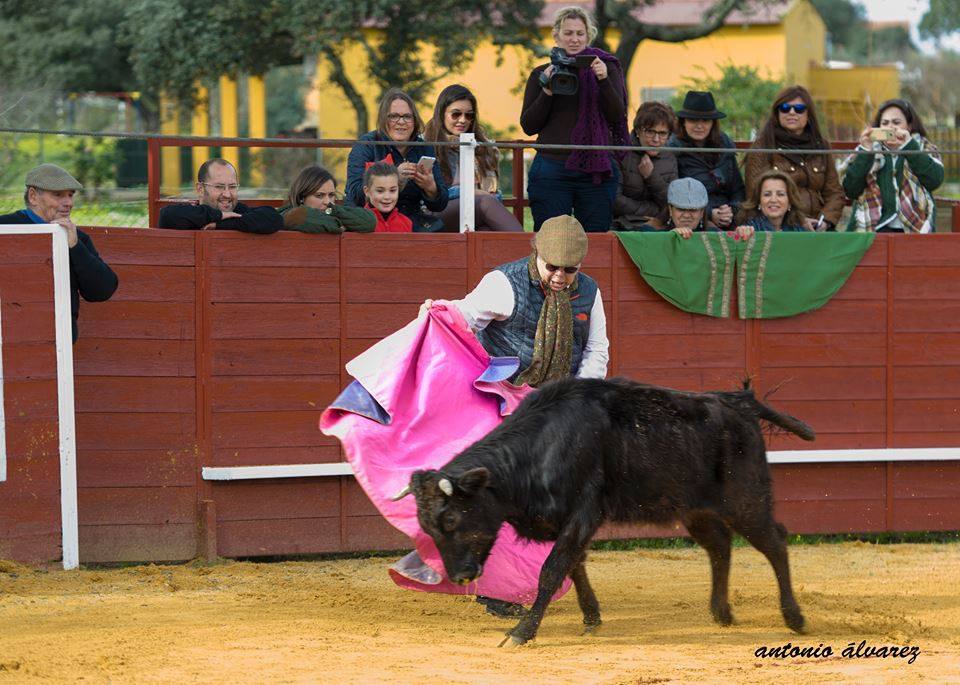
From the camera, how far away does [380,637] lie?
533cm

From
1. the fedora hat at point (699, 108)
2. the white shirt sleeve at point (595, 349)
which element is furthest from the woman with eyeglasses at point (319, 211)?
the fedora hat at point (699, 108)

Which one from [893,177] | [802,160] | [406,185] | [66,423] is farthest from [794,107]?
[66,423]

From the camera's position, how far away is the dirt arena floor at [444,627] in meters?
4.74

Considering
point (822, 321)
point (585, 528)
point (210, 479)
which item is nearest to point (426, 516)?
point (585, 528)

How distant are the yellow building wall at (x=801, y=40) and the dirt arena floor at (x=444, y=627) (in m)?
25.0

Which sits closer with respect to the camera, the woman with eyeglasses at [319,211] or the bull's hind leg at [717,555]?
the bull's hind leg at [717,555]

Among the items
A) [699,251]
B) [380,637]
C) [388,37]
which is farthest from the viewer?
[388,37]

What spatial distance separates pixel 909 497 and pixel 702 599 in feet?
6.43

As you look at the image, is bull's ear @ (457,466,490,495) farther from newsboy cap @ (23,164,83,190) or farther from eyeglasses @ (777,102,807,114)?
eyeglasses @ (777,102,807,114)

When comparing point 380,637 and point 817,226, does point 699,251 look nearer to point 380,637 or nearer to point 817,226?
point 817,226

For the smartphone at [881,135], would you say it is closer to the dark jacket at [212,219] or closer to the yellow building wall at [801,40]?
the dark jacket at [212,219]

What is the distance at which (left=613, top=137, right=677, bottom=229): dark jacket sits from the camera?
24.6 ft

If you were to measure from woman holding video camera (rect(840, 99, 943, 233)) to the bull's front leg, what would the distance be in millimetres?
3207

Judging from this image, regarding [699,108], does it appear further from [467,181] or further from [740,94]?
[740,94]
